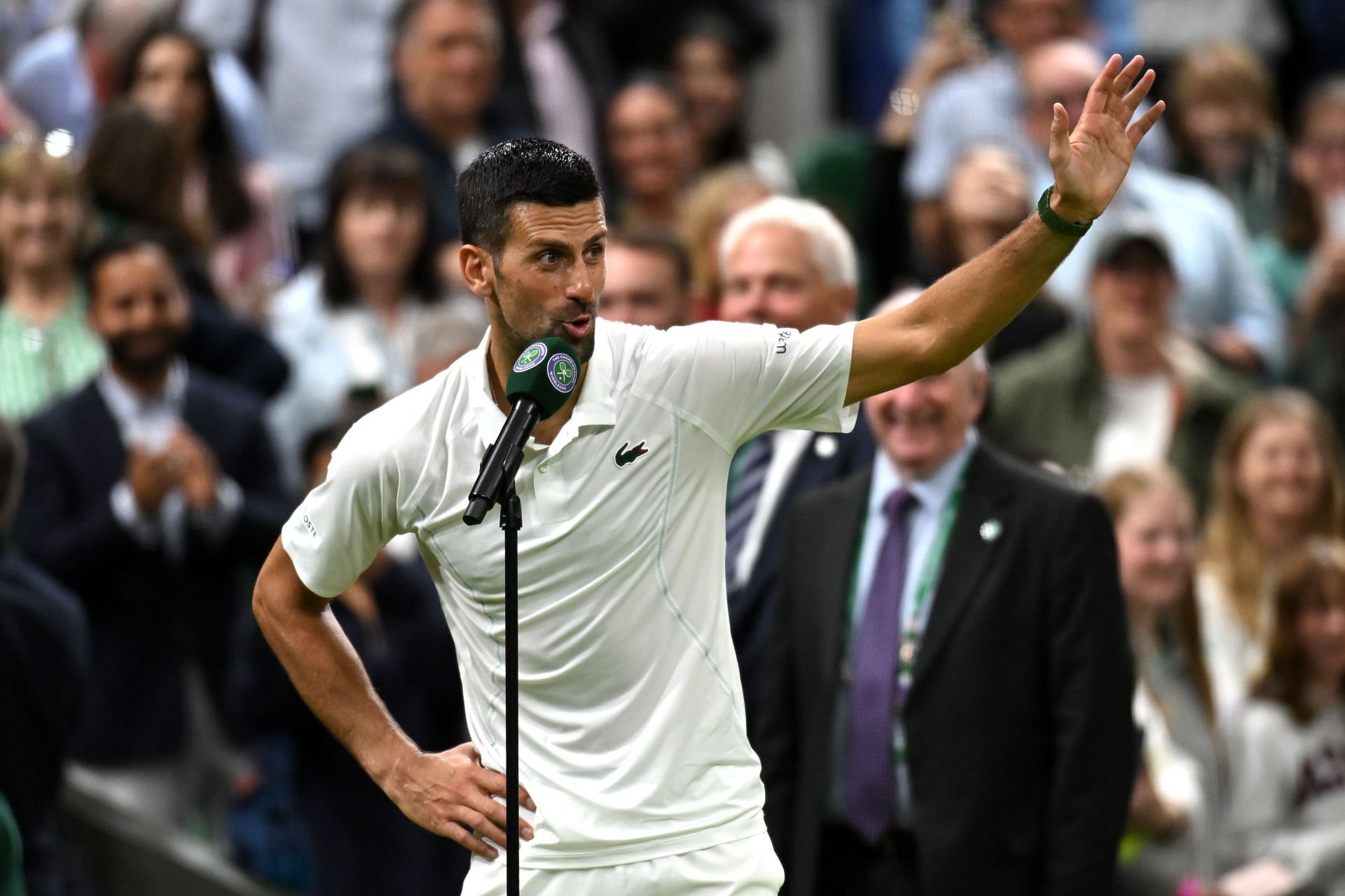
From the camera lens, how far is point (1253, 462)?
24.3ft

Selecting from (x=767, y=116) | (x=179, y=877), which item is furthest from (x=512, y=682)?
(x=767, y=116)

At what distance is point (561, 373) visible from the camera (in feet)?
11.3

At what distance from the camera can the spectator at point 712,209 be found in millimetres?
8102

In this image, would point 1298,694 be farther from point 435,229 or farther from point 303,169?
point 303,169

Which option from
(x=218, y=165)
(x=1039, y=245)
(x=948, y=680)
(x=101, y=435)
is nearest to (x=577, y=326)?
(x=1039, y=245)

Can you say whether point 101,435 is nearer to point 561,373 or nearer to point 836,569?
point 836,569

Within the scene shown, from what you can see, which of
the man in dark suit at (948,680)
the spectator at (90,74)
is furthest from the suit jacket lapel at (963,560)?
the spectator at (90,74)

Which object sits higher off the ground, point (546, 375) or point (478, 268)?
point (478, 268)

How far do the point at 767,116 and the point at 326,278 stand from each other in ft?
12.6

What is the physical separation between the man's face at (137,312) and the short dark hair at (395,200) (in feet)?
2.79

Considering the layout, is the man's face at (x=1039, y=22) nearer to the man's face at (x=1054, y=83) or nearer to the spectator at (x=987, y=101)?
the spectator at (x=987, y=101)

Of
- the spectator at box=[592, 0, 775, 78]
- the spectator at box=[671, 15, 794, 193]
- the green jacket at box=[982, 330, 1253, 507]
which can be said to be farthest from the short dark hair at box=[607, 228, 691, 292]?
the spectator at box=[592, 0, 775, 78]

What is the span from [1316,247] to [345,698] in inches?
255

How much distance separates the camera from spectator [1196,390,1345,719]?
→ 23.9ft
